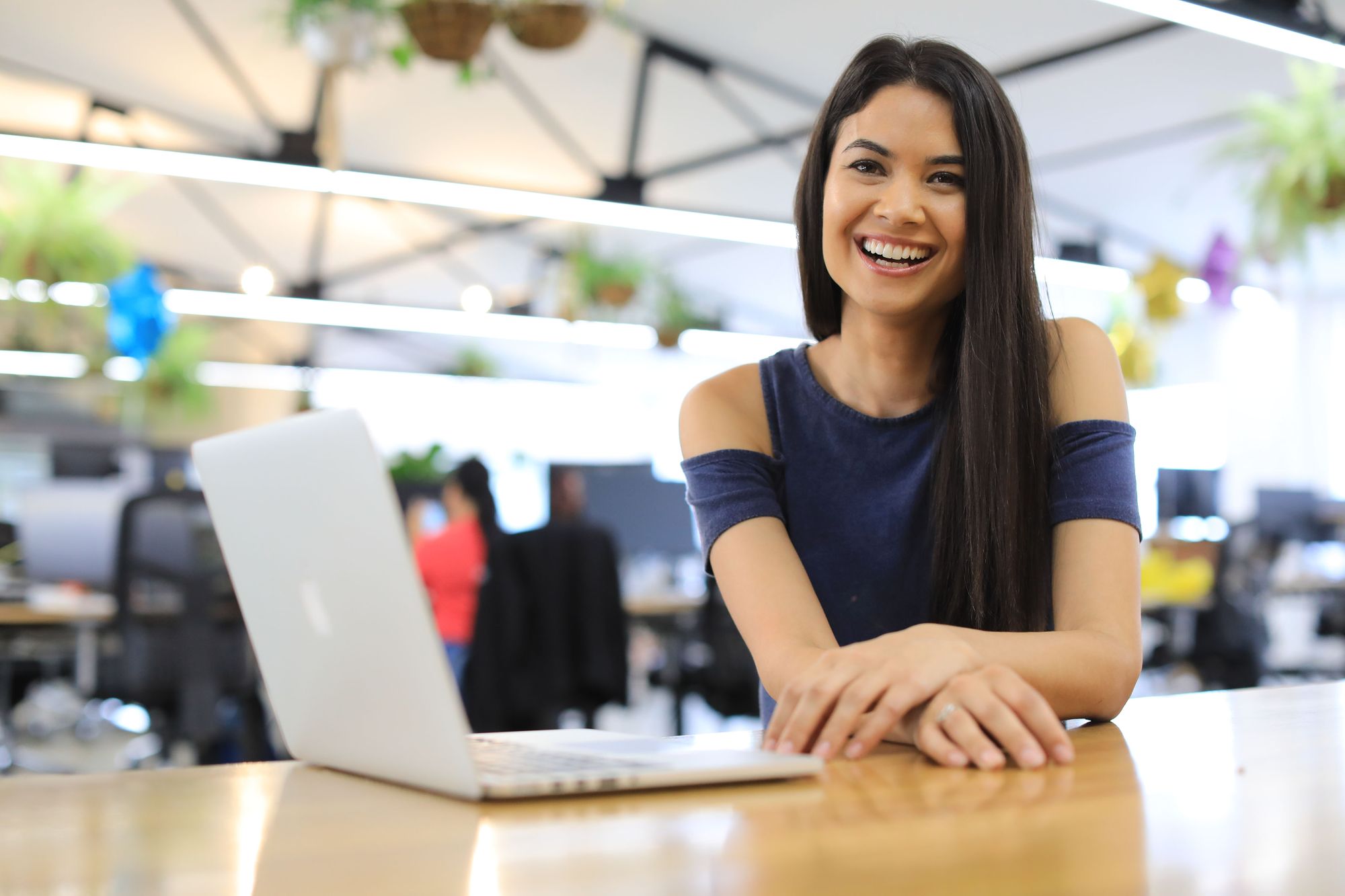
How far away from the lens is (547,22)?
4.17 m

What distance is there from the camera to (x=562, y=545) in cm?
411

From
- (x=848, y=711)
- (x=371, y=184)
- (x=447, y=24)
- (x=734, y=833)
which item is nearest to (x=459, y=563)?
(x=447, y=24)

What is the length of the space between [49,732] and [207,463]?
19.8ft

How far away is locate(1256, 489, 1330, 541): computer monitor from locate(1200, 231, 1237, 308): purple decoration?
1.34m

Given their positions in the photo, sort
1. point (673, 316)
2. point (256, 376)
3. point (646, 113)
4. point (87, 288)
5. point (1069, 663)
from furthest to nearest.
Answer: point (256, 376) < point (673, 316) < point (646, 113) < point (87, 288) < point (1069, 663)

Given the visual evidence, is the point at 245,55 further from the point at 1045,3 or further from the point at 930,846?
the point at 930,846

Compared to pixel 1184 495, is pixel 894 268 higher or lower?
higher

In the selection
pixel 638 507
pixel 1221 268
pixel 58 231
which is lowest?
pixel 638 507

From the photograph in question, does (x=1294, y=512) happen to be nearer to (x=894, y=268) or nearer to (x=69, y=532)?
(x=69, y=532)

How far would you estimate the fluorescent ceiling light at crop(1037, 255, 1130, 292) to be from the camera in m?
8.42

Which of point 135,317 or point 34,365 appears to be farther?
point 34,365

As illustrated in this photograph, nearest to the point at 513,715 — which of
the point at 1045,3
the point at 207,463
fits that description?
the point at 207,463

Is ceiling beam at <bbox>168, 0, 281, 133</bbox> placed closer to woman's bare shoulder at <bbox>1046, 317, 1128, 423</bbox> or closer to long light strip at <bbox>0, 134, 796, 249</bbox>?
long light strip at <bbox>0, 134, 796, 249</bbox>

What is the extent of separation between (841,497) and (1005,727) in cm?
70
